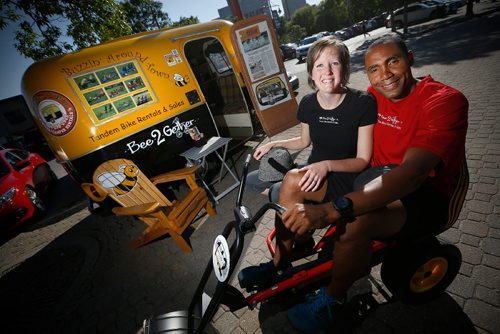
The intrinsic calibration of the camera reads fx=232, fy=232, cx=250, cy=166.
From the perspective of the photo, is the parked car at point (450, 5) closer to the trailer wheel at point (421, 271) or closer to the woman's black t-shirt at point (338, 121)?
the woman's black t-shirt at point (338, 121)

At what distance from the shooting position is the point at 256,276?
6.47 feet

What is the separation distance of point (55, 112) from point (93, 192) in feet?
4.43

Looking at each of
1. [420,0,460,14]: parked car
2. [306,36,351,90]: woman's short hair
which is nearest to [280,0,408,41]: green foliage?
[420,0,460,14]: parked car

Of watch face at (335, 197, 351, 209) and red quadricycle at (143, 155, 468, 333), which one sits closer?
watch face at (335, 197, 351, 209)

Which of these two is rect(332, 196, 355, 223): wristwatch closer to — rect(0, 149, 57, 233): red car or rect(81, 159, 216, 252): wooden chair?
rect(81, 159, 216, 252): wooden chair

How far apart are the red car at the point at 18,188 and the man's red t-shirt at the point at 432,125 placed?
751 centimetres

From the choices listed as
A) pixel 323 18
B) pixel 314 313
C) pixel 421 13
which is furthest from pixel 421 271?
pixel 323 18

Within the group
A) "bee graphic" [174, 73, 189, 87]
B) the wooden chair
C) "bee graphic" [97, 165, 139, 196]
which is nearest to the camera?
the wooden chair

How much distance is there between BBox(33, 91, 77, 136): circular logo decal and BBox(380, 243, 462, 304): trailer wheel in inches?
181

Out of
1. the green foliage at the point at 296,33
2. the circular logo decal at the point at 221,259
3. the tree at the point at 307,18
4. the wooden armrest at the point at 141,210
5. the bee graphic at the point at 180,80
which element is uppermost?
the tree at the point at 307,18

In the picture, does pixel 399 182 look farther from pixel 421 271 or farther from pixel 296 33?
pixel 296 33

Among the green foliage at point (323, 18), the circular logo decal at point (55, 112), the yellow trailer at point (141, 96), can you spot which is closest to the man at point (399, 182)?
the yellow trailer at point (141, 96)

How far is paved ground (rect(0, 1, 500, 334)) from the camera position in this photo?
1965 millimetres

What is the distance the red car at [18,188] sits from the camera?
532 cm
